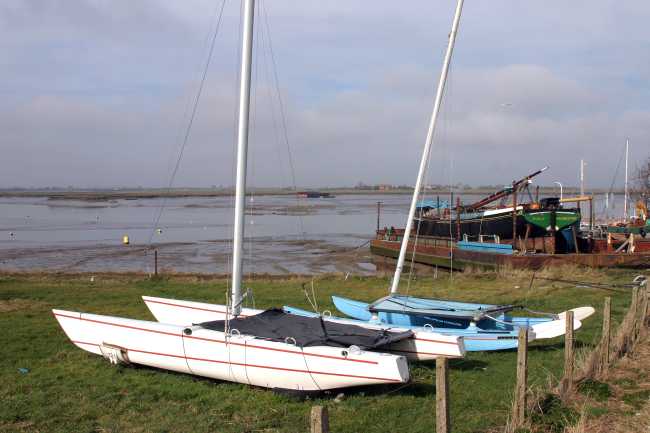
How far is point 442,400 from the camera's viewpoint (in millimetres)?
5684

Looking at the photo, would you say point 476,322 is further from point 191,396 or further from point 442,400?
point 442,400

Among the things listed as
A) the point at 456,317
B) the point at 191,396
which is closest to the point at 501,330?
the point at 456,317

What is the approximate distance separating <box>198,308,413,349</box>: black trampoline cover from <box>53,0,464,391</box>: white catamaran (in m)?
0.02

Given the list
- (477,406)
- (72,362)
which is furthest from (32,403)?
(477,406)

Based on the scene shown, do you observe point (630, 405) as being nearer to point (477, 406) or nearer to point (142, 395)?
point (477, 406)

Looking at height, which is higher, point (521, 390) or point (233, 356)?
point (521, 390)

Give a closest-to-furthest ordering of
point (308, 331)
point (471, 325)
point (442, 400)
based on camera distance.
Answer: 1. point (442, 400)
2. point (308, 331)
3. point (471, 325)

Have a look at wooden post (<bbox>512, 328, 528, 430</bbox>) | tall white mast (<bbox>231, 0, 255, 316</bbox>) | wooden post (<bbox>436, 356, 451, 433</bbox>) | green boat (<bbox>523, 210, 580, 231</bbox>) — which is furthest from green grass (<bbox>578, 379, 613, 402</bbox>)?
green boat (<bbox>523, 210, 580, 231</bbox>)

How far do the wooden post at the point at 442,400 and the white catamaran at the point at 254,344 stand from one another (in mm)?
2689

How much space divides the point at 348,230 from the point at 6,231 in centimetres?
3182

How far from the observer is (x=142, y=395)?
8922 millimetres

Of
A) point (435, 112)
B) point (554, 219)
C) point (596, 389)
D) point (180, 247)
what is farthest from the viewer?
point (180, 247)

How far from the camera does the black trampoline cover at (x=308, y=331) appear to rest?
943 cm

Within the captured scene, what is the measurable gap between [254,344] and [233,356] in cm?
40
